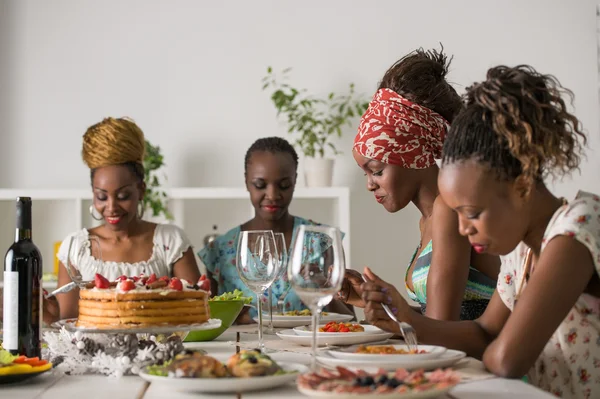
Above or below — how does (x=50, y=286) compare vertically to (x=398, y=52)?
below

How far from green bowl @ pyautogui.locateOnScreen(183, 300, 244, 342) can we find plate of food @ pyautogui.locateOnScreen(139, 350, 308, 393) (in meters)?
0.80

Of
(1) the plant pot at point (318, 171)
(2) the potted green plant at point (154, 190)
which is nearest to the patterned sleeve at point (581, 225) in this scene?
(1) the plant pot at point (318, 171)

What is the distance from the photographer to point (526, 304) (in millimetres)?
1429

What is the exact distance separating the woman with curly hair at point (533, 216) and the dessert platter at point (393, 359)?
88 millimetres

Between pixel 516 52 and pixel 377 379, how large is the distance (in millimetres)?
3943

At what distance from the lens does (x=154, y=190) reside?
14.5 feet

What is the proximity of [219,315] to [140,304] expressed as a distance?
0.60m

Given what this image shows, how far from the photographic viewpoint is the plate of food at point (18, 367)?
1373mm

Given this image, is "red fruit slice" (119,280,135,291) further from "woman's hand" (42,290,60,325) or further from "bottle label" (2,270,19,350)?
"woman's hand" (42,290,60,325)

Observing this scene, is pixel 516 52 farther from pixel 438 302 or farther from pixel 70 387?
pixel 70 387

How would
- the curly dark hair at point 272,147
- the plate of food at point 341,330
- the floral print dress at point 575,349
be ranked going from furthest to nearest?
the curly dark hair at point 272,147 < the plate of food at point 341,330 < the floral print dress at point 575,349

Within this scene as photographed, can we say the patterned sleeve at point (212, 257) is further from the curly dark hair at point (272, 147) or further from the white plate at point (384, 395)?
the white plate at point (384, 395)

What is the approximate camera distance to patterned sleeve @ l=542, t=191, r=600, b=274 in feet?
4.70

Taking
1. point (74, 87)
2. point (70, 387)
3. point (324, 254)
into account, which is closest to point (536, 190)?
point (324, 254)
